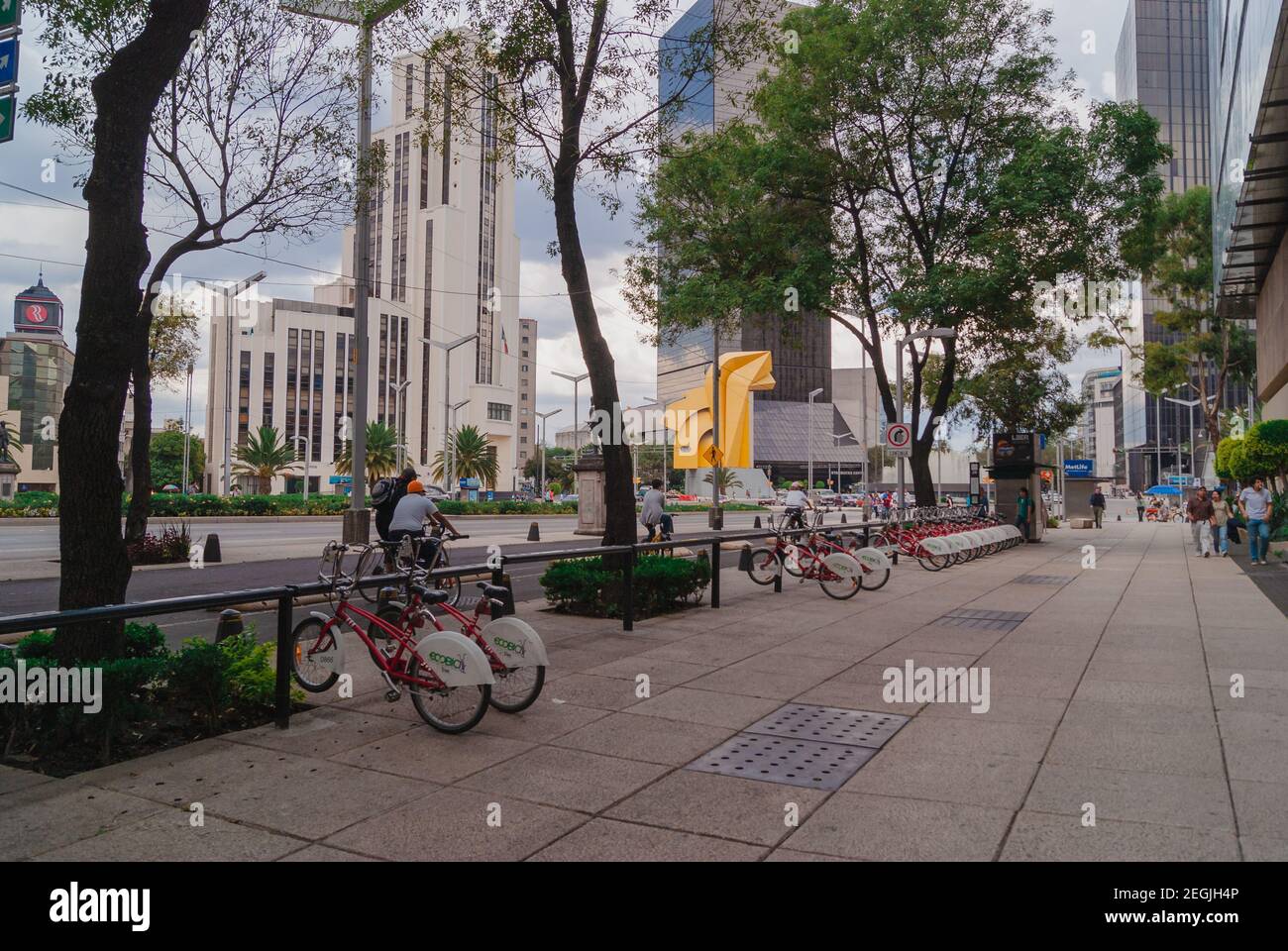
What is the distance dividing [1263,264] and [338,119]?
101ft

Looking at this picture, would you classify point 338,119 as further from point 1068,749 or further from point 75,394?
point 1068,749

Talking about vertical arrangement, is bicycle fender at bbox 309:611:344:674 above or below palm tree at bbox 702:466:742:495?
below

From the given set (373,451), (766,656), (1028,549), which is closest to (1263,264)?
(1028,549)

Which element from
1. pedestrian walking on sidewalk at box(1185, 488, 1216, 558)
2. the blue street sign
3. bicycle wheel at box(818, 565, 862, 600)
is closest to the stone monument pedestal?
pedestrian walking on sidewalk at box(1185, 488, 1216, 558)

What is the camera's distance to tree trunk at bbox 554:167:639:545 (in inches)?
485

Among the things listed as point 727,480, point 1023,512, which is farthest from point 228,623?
point 727,480

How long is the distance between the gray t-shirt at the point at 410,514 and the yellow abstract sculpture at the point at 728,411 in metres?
74.1

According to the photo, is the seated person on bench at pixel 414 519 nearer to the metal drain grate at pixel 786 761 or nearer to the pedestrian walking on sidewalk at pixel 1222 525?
the metal drain grate at pixel 786 761

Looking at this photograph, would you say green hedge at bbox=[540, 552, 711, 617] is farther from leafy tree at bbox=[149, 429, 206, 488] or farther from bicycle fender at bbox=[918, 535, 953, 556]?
leafy tree at bbox=[149, 429, 206, 488]

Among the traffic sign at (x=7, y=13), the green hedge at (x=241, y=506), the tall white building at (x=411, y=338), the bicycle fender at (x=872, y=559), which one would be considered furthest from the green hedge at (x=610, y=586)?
the tall white building at (x=411, y=338)

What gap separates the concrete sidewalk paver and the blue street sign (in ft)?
16.0

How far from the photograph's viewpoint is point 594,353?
12469 millimetres

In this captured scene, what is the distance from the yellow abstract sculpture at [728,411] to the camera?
87.2m
